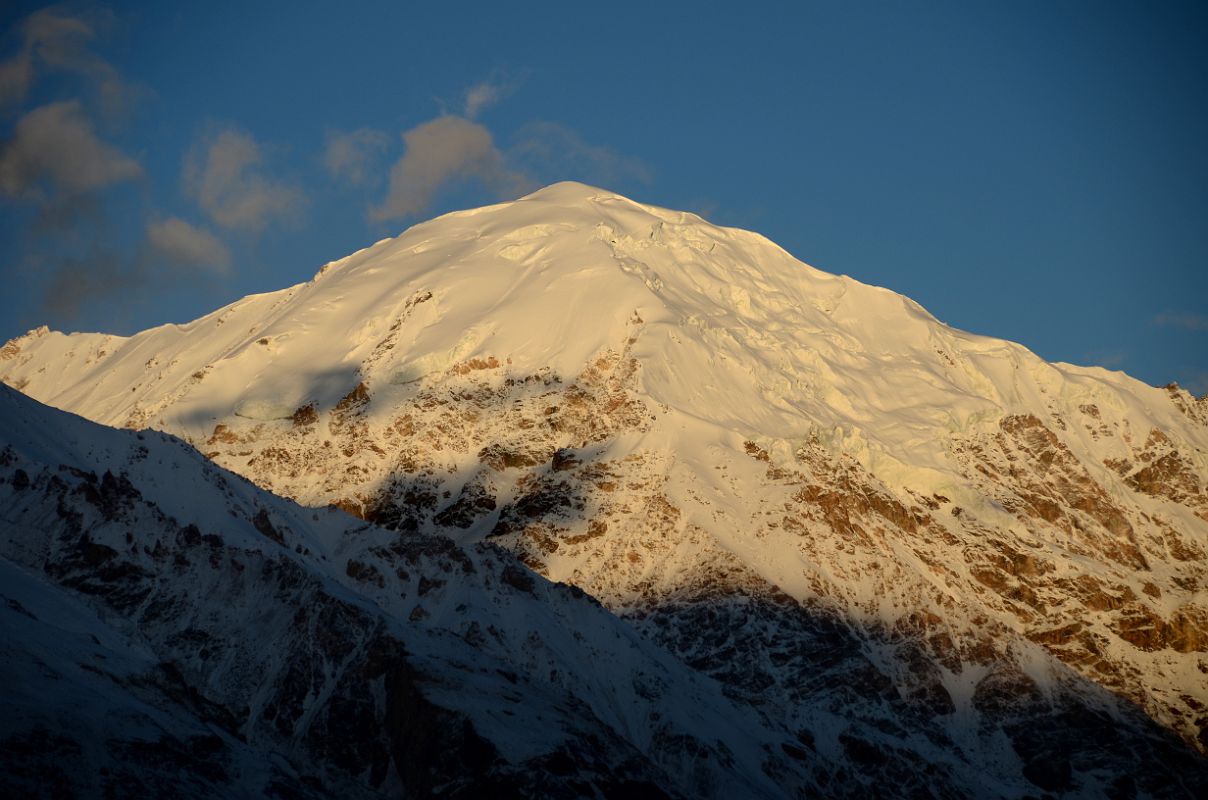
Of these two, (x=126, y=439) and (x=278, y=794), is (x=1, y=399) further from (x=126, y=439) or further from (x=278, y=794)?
(x=278, y=794)

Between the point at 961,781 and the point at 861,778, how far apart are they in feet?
70.6

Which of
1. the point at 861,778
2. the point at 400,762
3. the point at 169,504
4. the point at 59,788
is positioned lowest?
the point at 59,788

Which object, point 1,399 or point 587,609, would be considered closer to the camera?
point 1,399

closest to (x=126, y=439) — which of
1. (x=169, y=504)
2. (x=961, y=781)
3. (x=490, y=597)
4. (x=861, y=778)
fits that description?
(x=169, y=504)

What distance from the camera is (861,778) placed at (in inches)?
6954

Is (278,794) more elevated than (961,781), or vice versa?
(961,781)

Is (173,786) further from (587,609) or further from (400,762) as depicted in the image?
(587,609)

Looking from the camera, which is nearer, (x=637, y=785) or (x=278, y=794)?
(x=278, y=794)

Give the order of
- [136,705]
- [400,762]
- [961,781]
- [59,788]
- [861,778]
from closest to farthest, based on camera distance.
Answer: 1. [59,788]
2. [136,705]
3. [400,762]
4. [861,778]
5. [961,781]

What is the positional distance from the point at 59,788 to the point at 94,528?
1740 inches

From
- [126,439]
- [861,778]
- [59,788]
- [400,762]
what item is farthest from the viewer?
[861,778]

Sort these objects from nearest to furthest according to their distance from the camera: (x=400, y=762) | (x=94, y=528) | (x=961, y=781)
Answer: (x=400, y=762), (x=94, y=528), (x=961, y=781)

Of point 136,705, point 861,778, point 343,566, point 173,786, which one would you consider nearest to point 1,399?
point 343,566

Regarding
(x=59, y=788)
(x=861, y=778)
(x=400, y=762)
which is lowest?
(x=59, y=788)
